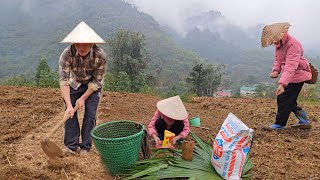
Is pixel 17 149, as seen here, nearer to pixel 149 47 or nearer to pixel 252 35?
pixel 149 47

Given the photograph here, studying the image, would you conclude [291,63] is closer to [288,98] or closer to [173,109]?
[288,98]

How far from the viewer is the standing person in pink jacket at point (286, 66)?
13.4 feet

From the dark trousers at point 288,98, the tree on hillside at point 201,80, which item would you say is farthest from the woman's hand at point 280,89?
the tree on hillside at point 201,80

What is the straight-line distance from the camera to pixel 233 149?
2.62 meters

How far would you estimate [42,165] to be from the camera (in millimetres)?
3131

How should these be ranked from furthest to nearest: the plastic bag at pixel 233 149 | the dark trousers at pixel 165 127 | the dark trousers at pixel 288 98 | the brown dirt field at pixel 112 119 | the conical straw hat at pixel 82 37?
the dark trousers at pixel 288 98, the dark trousers at pixel 165 127, the brown dirt field at pixel 112 119, the conical straw hat at pixel 82 37, the plastic bag at pixel 233 149

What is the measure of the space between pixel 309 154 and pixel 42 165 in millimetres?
2860

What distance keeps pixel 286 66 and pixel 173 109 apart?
5.66 ft

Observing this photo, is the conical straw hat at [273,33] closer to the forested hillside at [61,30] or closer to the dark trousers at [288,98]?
the dark trousers at [288,98]

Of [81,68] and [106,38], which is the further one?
[106,38]

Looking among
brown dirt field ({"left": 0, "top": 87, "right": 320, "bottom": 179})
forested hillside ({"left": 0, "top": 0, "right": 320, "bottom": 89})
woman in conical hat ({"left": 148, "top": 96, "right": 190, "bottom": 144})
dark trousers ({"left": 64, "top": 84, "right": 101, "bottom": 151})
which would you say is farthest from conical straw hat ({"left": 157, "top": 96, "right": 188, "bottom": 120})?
forested hillside ({"left": 0, "top": 0, "right": 320, "bottom": 89})

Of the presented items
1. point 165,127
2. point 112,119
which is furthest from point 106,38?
point 165,127

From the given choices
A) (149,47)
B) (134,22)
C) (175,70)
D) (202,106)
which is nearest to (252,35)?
(134,22)

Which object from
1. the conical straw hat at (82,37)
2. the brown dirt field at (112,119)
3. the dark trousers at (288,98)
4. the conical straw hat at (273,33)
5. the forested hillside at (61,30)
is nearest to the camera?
the conical straw hat at (82,37)
